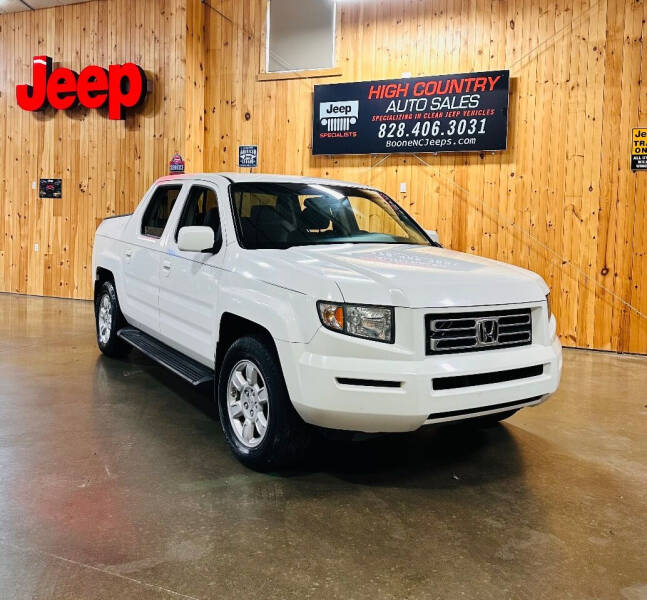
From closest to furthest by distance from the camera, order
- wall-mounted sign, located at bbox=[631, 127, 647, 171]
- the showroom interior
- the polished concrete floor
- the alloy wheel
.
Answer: the polished concrete floor
the showroom interior
the alloy wheel
wall-mounted sign, located at bbox=[631, 127, 647, 171]

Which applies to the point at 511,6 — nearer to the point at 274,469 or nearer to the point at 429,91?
the point at 429,91

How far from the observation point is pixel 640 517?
9.88 feet

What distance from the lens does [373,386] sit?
9.51 feet

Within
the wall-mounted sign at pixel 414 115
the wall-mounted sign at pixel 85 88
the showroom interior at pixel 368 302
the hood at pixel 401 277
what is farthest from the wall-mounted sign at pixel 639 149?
the wall-mounted sign at pixel 85 88

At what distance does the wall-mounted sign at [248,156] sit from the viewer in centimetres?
921

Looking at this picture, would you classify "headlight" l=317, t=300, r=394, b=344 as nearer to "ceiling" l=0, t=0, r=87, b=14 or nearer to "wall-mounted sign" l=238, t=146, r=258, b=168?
"wall-mounted sign" l=238, t=146, r=258, b=168

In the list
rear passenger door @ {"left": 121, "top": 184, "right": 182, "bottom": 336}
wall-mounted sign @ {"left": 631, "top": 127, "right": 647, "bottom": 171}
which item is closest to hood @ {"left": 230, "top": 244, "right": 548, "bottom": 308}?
rear passenger door @ {"left": 121, "top": 184, "right": 182, "bottom": 336}

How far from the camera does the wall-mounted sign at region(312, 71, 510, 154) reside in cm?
776

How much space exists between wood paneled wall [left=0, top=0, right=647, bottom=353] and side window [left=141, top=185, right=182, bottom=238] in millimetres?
4020

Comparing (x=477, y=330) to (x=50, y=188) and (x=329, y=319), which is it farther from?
(x=50, y=188)

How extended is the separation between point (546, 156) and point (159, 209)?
15.7 ft

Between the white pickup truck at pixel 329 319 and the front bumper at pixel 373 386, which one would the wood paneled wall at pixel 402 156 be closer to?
the white pickup truck at pixel 329 319

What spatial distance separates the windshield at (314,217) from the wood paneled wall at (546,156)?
11.9 feet

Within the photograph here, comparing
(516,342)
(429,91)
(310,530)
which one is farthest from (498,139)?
(310,530)
